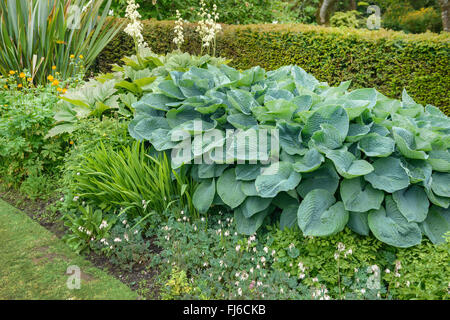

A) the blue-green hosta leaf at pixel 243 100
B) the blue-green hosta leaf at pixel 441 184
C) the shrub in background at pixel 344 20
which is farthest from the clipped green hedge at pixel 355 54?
the shrub in background at pixel 344 20

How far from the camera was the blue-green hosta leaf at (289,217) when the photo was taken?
2.47 meters

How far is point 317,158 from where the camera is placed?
2.34m

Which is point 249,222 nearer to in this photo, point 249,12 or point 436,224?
point 436,224

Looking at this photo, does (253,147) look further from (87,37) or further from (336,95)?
(87,37)

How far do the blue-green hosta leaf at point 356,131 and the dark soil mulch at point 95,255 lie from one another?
146 centimetres

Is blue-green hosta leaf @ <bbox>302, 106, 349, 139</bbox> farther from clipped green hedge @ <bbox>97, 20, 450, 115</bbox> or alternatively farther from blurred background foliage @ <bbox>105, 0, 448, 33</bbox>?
blurred background foliage @ <bbox>105, 0, 448, 33</bbox>

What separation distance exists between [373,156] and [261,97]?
3.10ft

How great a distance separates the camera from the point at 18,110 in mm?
3441

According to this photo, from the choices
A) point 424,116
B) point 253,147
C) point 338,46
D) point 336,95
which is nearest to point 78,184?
point 253,147

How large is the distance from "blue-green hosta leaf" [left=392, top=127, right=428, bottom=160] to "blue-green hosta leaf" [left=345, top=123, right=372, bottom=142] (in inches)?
6.6

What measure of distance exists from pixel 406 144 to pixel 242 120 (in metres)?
1.07

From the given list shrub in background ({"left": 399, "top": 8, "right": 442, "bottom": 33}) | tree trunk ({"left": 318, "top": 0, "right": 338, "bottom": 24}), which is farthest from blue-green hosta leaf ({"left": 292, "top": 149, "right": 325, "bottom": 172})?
shrub in background ({"left": 399, "top": 8, "right": 442, "bottom": 33})

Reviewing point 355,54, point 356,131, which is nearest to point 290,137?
point 356,131

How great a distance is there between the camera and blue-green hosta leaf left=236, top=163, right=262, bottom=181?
8.17 ft
